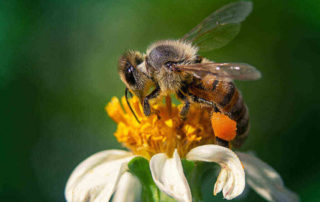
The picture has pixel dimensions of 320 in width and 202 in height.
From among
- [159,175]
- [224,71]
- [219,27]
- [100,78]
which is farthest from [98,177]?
[100,78]

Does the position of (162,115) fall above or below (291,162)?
above

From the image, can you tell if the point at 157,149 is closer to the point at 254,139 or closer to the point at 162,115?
the point at 162,115

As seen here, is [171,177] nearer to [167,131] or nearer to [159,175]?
[159,175]

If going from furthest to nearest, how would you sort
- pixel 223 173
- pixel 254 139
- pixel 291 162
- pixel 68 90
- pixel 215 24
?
pixel 68 90
pixel 254 139
pixel 291 162
pixel 215 24
pixel 223 173

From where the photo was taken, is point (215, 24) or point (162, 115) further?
point (215, 24)

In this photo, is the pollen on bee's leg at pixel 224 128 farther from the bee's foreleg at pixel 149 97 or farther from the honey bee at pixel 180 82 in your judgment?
the bee's foreleg at pixel 149 97

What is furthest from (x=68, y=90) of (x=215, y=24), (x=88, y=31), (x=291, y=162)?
(x=291, y=162)

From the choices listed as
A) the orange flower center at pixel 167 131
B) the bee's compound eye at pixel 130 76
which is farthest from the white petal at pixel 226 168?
the bee's compound eye at pixel 130 76
